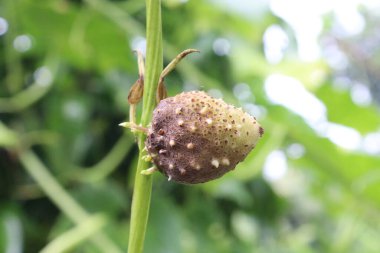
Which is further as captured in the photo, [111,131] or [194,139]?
[111,131]

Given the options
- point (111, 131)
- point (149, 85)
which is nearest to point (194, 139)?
point (149, 85)

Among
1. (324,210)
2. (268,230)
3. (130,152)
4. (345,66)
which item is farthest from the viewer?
(345,66)

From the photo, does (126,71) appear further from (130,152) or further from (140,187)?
(140,187)

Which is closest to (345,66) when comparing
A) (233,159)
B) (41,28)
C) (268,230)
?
(268,230)

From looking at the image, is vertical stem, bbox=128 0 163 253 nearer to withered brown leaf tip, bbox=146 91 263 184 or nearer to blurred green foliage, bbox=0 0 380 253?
withered brown leaf tip, bbox=146 91 263 184

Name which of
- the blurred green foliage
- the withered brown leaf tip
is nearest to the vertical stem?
the withered brown leaf tip

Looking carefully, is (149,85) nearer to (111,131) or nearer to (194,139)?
(194,139)

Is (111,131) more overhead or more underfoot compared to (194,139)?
more underfoot
